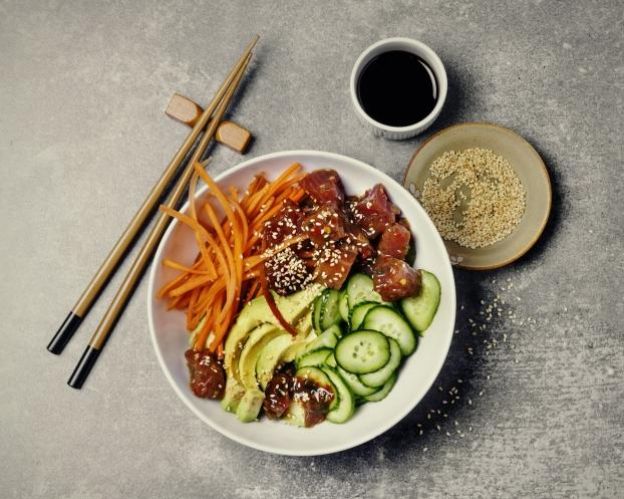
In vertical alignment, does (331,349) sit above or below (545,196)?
above

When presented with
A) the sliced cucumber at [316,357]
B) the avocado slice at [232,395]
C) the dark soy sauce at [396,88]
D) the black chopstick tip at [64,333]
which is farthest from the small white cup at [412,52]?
the black chopstick tip at [64,333]

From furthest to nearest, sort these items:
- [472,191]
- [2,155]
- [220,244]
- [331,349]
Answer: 1. [2,155]
2. [472,191]
3. [220,244]
4. [331,349]

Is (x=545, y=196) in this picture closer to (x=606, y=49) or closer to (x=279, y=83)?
(x=606, y=49)

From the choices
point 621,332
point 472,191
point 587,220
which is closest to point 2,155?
point 472,191

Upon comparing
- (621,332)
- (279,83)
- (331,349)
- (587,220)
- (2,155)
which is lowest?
(621,332)

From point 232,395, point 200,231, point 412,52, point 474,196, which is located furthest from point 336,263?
point 412,52

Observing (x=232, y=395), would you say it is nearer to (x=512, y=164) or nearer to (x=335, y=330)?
(x=335, y=330)

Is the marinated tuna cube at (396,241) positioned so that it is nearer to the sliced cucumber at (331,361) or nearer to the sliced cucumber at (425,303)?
the sliced cucumber at (425,303)
